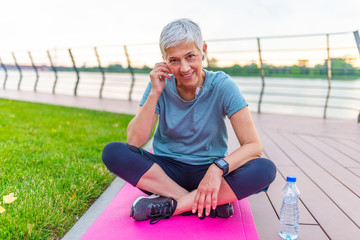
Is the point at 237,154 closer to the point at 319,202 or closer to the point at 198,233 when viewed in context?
the point at 198,233

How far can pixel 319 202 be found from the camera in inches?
69.3

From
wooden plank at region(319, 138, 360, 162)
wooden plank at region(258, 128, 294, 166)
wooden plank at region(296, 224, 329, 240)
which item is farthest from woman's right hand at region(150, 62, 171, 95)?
wooden plank at region(319, 138, 360, 162)

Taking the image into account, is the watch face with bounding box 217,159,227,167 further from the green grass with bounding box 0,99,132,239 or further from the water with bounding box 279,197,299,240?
the green grass with bounding box 0,99,132,239

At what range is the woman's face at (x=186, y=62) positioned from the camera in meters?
1.50

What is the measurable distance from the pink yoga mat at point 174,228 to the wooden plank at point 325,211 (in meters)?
0.37

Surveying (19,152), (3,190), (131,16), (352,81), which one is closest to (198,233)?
(3,190)

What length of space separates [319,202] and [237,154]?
2.23 ft

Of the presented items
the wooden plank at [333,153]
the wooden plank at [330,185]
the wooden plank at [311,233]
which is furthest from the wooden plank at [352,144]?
the wooden plank at [311,233]

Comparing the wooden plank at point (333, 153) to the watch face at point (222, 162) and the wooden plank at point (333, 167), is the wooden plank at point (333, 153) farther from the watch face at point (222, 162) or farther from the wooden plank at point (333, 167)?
the watch face at point (222, 162)

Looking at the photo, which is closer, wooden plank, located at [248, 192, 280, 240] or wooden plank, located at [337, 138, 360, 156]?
wooden plank, located at [248, 192, 280, 240]

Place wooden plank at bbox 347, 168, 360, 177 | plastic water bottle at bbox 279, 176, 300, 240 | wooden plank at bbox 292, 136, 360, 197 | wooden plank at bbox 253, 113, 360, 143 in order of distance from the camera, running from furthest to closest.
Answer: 1. wooden plank at bbox 253, 113, 360, 143
2. wooden plank at bbox 347, 168, 360, 177
3. wooden plank at bbox 292, 136, 360, 197
4. plastic water bottle at bbox 279, 176, 300, 240

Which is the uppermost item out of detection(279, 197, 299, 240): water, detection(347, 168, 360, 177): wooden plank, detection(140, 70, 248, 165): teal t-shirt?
detection(140, 70, 248, 165): teal t-shirt

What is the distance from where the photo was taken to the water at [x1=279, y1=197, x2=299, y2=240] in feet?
4.50

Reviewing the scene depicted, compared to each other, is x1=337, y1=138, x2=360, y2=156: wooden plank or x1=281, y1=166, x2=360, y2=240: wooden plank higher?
x1=281, y1=166, x2=360, y2=240: wooden plank
